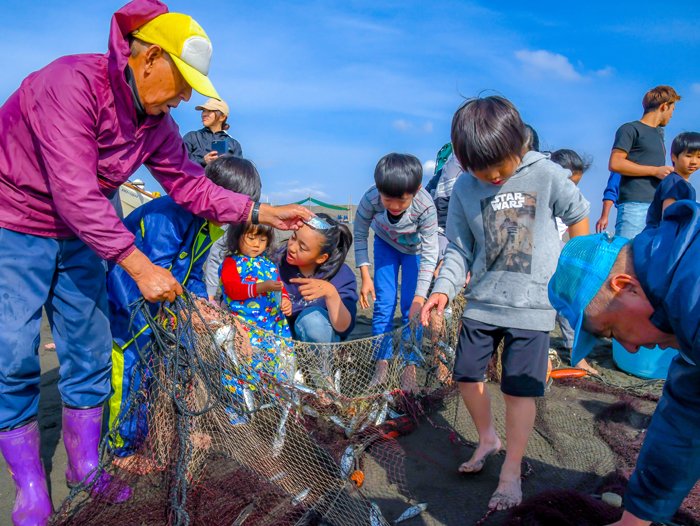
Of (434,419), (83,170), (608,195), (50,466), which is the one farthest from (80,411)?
(608,195)

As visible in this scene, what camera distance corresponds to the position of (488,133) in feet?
7.16

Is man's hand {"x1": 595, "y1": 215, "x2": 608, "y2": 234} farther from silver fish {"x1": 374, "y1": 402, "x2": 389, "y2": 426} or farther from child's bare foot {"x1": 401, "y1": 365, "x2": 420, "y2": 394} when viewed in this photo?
silver fish {"x1": 374, "y1": 402, "x2": 389, "y2": 426}

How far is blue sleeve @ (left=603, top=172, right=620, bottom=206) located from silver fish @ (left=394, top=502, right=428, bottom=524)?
3.61 meters

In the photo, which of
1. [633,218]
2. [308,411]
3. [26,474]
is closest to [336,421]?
[308,411]

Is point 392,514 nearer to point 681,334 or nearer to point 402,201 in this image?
point 681,334

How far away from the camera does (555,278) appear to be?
146cm

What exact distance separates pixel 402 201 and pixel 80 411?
246 centimetres

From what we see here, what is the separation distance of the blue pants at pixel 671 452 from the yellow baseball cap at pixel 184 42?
201cm

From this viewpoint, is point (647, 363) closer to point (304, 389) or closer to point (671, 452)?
point (671, 452)

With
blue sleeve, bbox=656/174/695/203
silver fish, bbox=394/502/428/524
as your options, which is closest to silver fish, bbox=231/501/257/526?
silver fish, bbox=394/502/428/524

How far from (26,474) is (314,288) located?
1884 millimetres

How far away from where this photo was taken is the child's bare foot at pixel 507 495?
2.18 m

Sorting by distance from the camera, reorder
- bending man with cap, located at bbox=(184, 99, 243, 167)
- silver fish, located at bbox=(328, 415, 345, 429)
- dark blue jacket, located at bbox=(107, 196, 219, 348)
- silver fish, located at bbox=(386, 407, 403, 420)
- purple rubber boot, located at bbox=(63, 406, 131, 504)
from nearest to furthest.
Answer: purple rubber boot, located at bbox=(63, 406, 131, 504), dark blue jacket, located at bbox=(107, 196, 219, 348), silver fish, located at bbox=(328, 415, 345, 429), silver fish, located at bbox=(386, 407, 403, 420), bending man with cap, located at bbox=(184, 99, 243, 167)

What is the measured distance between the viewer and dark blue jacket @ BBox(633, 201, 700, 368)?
113 centimetres
